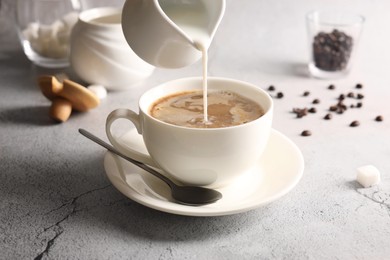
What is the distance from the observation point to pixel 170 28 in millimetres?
1215

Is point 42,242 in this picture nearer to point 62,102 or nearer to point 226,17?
point 62,102

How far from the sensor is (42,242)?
1188mm

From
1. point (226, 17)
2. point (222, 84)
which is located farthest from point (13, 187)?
point (226, 17)

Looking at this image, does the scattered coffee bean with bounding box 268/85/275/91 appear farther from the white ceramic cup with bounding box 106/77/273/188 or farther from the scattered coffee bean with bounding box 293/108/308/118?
the white ceramic cup with bounding box 106/77/273/188

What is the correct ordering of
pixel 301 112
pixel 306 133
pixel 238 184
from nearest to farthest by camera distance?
pixel 238 184 < pixel 306 133 < pixel 301 112

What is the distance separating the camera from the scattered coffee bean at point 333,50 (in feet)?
6.37

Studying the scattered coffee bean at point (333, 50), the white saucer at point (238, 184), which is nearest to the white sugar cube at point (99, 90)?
the white saucer at point (238, 184)

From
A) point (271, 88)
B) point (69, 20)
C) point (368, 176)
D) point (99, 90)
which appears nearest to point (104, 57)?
point (99, 90)

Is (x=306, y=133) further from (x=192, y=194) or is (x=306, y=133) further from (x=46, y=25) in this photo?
(x=46, y=25)

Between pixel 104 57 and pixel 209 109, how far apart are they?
54 centimetres

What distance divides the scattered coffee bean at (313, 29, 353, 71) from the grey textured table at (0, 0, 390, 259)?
0.06 m

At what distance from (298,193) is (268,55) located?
2.83 feet

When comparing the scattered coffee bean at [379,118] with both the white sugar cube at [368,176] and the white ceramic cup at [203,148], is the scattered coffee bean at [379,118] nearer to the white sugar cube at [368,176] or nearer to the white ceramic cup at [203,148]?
the white sugar cube at [368,176]

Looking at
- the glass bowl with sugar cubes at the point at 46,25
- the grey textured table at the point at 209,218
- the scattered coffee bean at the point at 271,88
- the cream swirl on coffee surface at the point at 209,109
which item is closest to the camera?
the grey textured table at the point at 209,218
